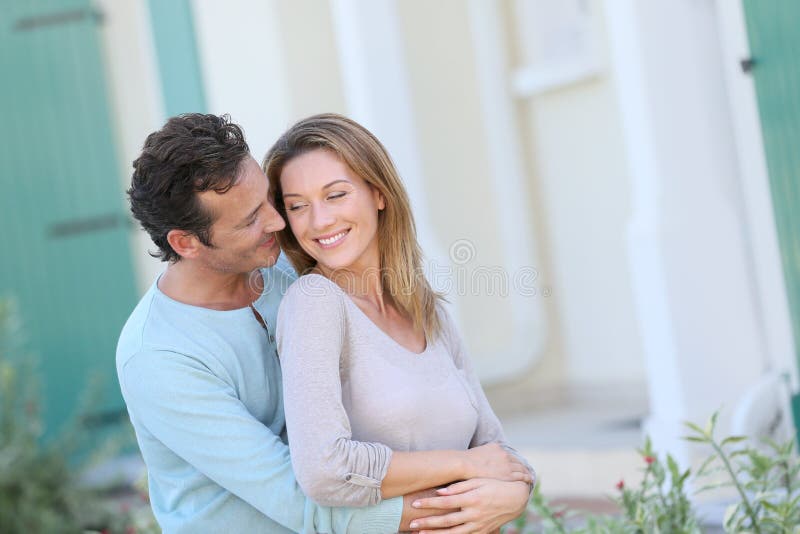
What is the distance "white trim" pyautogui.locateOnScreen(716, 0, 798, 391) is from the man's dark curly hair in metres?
2.08

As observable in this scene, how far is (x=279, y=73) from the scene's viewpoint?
4945 millimetres

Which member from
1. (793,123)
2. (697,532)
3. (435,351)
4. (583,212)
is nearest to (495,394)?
(583,212)

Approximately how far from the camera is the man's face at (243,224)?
6.94ft

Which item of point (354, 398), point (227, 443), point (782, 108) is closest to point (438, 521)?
point (354, 398)

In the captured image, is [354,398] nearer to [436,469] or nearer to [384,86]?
[436,469]

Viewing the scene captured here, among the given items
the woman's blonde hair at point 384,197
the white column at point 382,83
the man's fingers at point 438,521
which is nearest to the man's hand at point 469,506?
the man's fingers at point 438,521

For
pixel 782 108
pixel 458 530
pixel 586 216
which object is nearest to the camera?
pixel 458 530

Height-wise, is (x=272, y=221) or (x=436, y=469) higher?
(x=272, y=221)

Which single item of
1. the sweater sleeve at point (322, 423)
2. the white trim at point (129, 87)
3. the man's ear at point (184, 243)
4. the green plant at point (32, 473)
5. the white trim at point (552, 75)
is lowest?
the green plant at point (32, 473)

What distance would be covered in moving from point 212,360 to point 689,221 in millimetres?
2248

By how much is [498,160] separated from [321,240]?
312 centimetres

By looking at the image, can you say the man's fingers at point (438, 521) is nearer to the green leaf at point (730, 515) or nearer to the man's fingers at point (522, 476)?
the man's fingers at point (522, 476)

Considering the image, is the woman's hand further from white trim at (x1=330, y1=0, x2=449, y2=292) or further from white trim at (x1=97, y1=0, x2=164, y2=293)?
white trim at (x1=97, y1=0, x2=164, y2=293)

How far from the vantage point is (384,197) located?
7.36 feet
